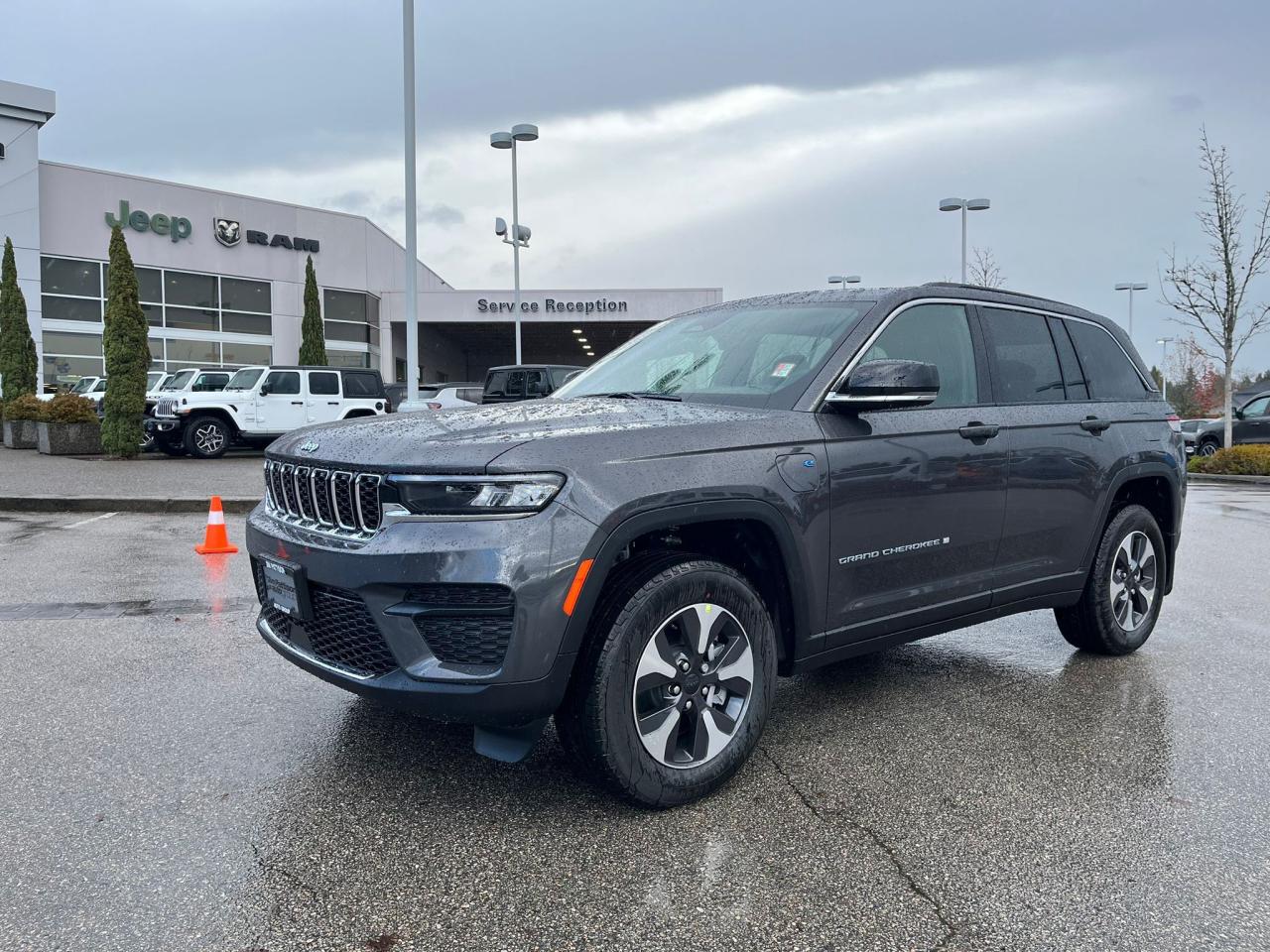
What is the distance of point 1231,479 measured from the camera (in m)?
20.3

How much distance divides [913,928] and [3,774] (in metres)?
3.18

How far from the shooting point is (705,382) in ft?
13.3

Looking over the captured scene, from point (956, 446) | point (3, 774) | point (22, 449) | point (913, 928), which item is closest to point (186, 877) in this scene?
point (3, 774)

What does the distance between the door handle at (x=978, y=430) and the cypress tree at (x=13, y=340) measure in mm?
28391

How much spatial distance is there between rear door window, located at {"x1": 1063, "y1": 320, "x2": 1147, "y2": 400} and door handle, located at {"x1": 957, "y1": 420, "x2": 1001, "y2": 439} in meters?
1.07

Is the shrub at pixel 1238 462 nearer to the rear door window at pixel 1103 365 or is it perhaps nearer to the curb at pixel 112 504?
the rear door window at pixel 1103 365

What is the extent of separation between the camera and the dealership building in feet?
112

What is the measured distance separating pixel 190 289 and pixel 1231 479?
112 ft

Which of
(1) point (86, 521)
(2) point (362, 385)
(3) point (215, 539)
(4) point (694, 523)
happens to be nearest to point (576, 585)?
(4) point (694, 523)

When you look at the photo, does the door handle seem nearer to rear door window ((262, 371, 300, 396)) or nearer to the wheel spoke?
the wheel spoke

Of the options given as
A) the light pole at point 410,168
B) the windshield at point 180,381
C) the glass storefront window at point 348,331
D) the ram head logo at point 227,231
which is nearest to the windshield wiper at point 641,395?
the light pole at point 410,168

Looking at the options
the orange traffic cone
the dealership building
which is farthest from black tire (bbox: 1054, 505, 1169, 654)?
the dealership building

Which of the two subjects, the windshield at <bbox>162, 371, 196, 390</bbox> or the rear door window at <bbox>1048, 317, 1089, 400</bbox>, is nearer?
the rear door window at <bbox>1048, 317, 1089, 400</bbox>

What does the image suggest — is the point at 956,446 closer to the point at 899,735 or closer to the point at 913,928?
the point at 899,735
